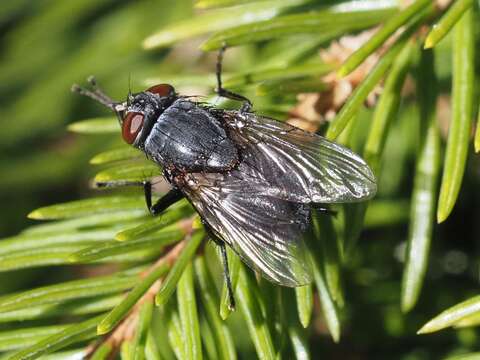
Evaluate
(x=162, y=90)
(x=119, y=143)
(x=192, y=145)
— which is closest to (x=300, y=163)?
(x=192, y=145)

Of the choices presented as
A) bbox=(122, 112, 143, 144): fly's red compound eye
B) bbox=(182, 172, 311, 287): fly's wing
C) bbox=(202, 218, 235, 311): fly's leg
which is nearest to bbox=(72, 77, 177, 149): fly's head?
bbox=(122, 112, 143, 144): fly's red compound eye

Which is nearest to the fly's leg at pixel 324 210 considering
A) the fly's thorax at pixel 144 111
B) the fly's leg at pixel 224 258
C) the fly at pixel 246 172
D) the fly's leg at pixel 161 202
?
the fly at pixel 246 172

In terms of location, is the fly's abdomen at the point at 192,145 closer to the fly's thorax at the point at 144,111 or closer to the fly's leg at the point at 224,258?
the fly's thorax at the point at 144,111

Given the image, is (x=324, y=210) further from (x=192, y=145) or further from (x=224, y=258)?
(x=192, y=145)

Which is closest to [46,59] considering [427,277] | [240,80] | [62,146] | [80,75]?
[80,75]

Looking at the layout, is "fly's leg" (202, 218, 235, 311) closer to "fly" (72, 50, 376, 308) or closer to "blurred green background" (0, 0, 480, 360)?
"fly" (72, 50, 376, 308)

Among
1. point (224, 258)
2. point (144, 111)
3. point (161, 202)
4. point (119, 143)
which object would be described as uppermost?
point (144, 111)
